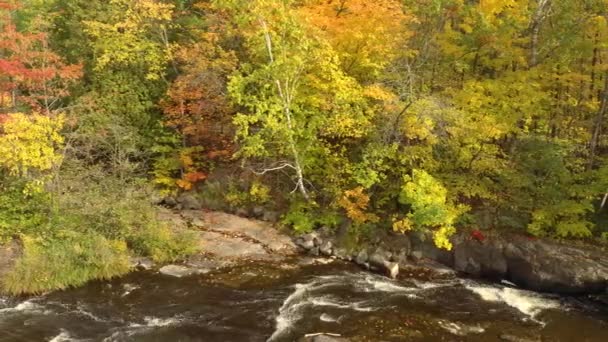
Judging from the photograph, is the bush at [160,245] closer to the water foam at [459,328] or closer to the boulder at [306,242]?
the boulder at [306,242]

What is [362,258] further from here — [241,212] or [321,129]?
[241,212]

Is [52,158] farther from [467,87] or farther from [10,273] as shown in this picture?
[467,87]

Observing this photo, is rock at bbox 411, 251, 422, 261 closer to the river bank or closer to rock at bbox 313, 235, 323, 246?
the river bank

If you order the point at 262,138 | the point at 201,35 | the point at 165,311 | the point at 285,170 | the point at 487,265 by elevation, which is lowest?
the point at 165,311

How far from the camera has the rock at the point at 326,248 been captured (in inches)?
803

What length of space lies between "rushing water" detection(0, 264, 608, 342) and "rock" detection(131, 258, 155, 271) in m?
0.50

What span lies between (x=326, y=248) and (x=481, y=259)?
6.07 metres

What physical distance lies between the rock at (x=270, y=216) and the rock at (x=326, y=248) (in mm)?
2781

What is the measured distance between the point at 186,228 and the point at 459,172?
38.8 feet

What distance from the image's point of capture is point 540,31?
2305cm

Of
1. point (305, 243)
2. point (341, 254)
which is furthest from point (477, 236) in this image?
point (305, 243)

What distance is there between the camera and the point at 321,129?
21.0m

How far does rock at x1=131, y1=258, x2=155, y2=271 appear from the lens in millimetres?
18297

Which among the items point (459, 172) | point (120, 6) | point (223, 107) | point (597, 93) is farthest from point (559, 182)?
point (120, 6)
